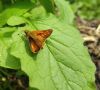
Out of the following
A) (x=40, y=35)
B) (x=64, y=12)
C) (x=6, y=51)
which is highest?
(x=40, y=35)

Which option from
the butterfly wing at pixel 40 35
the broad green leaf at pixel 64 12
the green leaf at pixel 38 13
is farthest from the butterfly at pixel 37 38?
the broad green leaf at pixel 64 12

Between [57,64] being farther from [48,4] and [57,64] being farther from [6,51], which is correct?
[48,4]

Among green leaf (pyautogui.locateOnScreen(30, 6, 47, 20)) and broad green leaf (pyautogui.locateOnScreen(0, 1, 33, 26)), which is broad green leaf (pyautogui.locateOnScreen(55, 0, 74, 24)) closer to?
green leaf (pyautogui.locateOnScreen(30, 6, 47, 20))

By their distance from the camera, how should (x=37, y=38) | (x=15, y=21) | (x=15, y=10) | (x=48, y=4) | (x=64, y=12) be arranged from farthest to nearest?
(x=64, y=12) < (x=48, y=4) < (x=15, y=10) < (x=15, y=21) < (x=37, y=38)

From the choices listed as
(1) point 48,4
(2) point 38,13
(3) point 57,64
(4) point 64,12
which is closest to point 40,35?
(3) point 57,64

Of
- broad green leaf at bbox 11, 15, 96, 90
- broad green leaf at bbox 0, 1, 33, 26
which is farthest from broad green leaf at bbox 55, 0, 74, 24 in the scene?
broad green leaf at bbox 11, 15, 96, 90

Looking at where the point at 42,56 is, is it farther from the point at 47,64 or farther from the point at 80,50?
the point at 80,50
